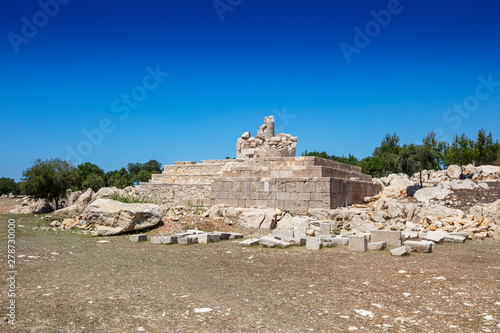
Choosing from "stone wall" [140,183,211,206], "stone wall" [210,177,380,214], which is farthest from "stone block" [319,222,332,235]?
"stone wall" [140,183,211,206]

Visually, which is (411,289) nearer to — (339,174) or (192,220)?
(192,220)

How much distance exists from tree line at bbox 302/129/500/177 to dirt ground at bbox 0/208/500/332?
1674cm

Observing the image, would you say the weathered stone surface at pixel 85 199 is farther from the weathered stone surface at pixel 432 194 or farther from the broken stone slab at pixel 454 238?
the broken stone slab at pixel 454 238

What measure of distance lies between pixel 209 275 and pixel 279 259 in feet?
6.41

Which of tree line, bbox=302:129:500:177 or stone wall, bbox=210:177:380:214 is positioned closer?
stone wall, bbox=210:177:380:214

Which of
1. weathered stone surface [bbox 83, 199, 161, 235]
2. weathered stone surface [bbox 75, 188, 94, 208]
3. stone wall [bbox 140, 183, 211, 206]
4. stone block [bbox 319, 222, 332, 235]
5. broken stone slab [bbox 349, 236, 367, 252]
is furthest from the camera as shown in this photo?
weathered stone surface [bbox 75, 188, 94, 208]

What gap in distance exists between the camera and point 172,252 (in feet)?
27.7

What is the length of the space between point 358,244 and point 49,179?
1838cm

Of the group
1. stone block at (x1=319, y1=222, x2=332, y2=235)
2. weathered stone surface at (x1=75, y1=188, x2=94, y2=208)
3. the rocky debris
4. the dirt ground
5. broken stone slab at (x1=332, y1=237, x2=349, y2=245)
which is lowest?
the dirt ground

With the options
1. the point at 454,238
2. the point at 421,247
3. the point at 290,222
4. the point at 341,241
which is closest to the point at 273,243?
the point at 341,241

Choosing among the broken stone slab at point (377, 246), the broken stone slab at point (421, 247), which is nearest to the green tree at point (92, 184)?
the broken stone slab at point (377, 246)

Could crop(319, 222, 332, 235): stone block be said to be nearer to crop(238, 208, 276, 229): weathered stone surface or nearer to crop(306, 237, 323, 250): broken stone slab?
crop(306, 237, 323, 250): broken stone slab

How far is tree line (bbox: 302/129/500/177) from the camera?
24172 mm

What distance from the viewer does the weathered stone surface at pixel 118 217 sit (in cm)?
1102
